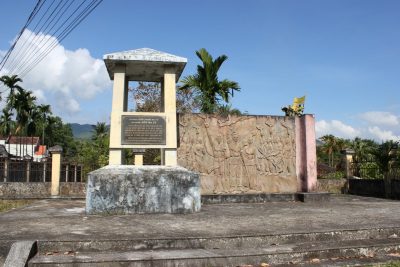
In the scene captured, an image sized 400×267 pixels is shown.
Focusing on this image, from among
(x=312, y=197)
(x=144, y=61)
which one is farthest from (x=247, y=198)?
(x=144, y=61)

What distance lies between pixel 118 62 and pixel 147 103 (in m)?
14.5

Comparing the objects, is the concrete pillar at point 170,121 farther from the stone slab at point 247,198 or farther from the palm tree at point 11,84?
the palm tree at point 11,84

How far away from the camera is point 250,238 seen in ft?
16.5

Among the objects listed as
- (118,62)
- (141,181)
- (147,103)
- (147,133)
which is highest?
(147,103)

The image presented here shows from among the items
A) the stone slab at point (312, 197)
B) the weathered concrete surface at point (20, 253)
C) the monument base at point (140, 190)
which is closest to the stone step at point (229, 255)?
the weathered concrete surface at point (20, 253)

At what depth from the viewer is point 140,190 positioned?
24.4 ft

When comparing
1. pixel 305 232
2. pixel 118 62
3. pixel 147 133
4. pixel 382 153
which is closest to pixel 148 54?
pixel 118 62

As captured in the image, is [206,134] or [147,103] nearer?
[206,134]

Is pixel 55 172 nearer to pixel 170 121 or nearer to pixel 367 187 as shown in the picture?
pixel 170 121

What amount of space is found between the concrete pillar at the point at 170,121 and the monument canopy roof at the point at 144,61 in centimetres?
31

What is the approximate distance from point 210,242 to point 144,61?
4.42 meters

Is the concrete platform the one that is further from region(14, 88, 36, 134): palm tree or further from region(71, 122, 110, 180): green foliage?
region(14, 88, 36, 134): palm tree

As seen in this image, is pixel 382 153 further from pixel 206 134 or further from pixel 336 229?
pixel 336 229

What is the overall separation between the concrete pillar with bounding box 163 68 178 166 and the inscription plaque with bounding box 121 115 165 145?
148 millimetres
